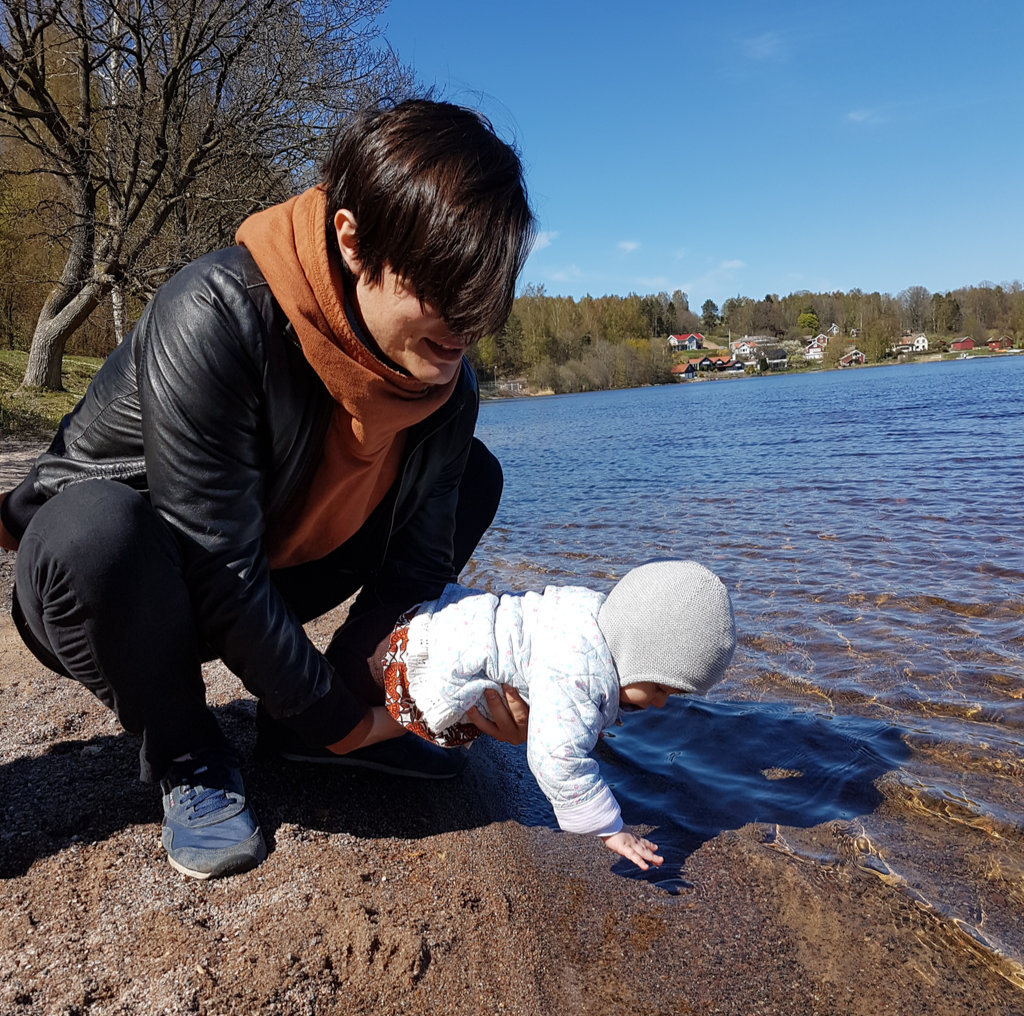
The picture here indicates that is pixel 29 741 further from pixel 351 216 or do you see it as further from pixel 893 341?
pixel 893 341

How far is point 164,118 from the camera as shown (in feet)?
43.0

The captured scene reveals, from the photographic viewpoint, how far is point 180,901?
5.58 feet

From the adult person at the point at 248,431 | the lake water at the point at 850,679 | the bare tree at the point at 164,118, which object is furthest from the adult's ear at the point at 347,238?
the bare tree at the point at 164,118

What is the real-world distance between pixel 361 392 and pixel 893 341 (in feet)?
318

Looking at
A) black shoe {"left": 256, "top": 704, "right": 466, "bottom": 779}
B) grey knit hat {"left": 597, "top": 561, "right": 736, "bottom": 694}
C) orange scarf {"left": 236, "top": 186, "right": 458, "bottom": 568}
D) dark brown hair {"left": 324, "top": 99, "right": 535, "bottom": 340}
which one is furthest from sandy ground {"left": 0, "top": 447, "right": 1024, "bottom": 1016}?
dark brown hair {"left": 324, "top": 99, "right": 535, "bottom": 340}

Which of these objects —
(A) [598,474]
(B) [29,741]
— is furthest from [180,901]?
(A) [598,474]

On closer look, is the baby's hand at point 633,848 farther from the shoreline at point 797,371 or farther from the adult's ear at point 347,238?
the shoreline at point 797,371

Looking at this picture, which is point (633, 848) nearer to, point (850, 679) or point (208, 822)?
point (208, 822)

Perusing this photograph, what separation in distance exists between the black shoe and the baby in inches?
6.0

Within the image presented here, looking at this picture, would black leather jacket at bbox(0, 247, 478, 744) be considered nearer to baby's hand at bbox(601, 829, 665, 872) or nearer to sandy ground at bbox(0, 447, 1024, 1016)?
sandy ground at bbox(0, 447, 1024, 1016)

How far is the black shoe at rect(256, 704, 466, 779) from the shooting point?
223 cm

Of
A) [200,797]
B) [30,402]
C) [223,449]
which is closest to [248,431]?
[223,449]

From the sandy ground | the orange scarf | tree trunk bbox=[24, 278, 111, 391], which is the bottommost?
the sandy ground

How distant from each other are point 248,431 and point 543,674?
0.87 metres
